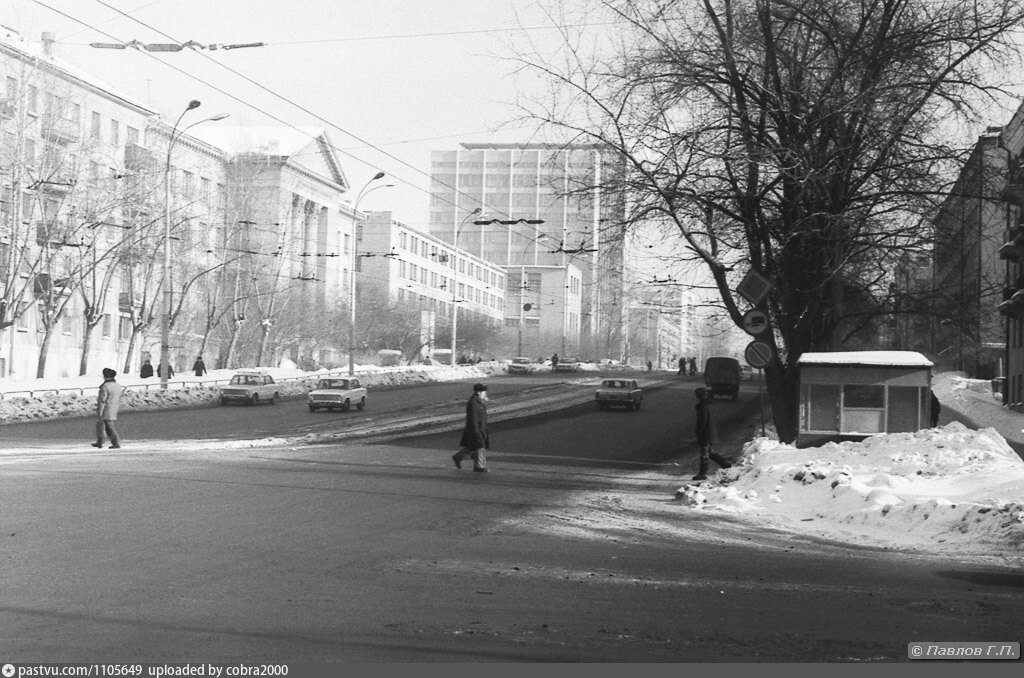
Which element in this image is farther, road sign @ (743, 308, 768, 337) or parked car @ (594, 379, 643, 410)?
parked car @ (594, 379, 643, 410)

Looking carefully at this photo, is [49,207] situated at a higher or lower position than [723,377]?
higher

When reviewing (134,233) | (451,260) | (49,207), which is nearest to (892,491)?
(134,233)

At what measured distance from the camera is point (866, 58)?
69.5 ft

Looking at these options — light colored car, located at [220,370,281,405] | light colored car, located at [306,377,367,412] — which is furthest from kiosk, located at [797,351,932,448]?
light colored car, located at [220,370,281,405]

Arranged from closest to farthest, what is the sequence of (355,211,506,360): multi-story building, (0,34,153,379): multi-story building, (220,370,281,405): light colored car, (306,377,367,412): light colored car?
(306,377,367,412): light colored car < (0,34,153,379): multi-story building < (220,370,281,405): light colored car < (355,211,506,360): multi-story building

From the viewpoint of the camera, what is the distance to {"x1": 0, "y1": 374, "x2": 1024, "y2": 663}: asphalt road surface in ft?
23.2

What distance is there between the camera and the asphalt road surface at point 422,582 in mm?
7074

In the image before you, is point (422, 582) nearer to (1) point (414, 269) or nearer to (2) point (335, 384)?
(2) point (335, 384)

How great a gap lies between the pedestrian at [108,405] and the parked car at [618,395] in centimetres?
2780

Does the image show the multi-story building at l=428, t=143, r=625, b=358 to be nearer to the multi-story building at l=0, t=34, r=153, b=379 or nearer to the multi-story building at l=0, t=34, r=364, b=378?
the multi-story building at l=0, t=34, r=364, b=378

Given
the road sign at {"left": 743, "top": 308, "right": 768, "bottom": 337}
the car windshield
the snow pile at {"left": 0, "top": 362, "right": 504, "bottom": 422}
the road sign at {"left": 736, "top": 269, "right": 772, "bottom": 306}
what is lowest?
the snow pile at {"left": 0, "top": 362, "right": 504, "bottom": 422}

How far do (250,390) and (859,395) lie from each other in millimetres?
34597

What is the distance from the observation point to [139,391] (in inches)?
1943

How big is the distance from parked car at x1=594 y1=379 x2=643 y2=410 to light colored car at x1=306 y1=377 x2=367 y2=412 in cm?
976
